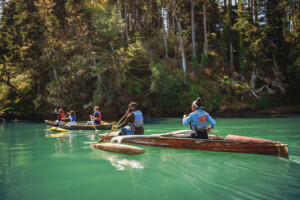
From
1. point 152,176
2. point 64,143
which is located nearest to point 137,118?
point 152,176

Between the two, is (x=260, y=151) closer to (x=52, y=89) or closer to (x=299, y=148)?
(x=299, y=148)

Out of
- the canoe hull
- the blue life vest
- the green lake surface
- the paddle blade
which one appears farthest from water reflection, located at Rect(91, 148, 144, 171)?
the blue life vest

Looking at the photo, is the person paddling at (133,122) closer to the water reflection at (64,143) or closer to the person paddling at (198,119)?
the person paddling at (198,119)

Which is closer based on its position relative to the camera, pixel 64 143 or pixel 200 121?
pixel 200 121

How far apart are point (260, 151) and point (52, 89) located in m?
22.4

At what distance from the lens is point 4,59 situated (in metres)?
26.2

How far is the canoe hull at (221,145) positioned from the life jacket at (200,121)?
1.35ft

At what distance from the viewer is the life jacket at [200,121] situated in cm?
688

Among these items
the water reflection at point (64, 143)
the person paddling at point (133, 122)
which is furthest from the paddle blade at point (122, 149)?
the water reflection at point (64, 143)

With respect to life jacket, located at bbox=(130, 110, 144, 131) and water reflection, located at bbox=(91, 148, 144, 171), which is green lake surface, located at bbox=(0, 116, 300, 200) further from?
life jacket, located at bbox=(130, 110, 144, 131)

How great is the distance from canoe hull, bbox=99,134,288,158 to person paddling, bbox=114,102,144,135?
17.5 inches

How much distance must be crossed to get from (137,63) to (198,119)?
65.4ft

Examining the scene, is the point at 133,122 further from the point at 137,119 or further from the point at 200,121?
the point at 200,121

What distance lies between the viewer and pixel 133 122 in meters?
8.45
